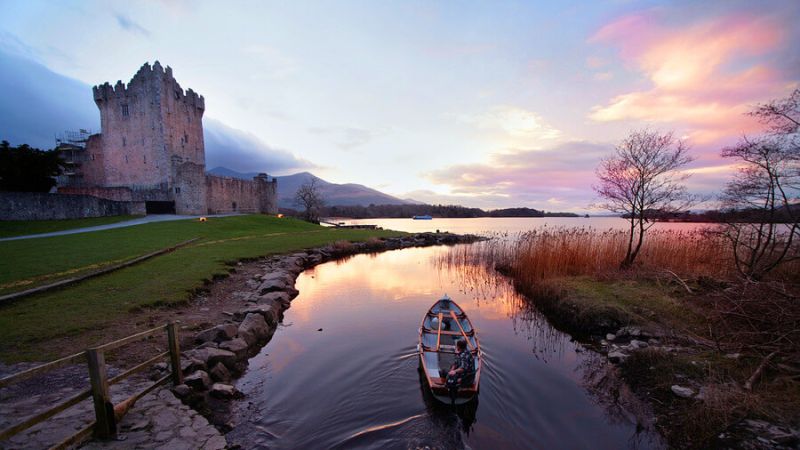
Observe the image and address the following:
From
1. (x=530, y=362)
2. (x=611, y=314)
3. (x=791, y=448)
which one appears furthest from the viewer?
(x=611, y=314)

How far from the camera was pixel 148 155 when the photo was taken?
43344 mm

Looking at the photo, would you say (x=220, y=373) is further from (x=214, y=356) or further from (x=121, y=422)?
(x=121, y=422)

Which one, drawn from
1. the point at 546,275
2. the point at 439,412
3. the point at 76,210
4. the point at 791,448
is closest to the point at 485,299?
the point at 546,275

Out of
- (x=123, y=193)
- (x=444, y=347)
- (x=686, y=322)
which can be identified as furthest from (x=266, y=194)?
(x=686, y=322)

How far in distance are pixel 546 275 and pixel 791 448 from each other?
1123 cm

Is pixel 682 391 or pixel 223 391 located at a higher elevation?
pixel 682 391

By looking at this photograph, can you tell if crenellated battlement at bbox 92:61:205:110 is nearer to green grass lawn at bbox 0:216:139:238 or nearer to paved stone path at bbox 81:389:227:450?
green grass lawn at bbox 0:216:139:238

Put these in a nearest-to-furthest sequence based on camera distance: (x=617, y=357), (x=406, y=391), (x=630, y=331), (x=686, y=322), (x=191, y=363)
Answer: (x=191, y=363), (x=406, y=391), (x=617, y=357), (x=686, y=322), (x=630, y=331)

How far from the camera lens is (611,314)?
34.6 feet

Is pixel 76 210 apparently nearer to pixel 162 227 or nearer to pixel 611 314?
pixel 162 227

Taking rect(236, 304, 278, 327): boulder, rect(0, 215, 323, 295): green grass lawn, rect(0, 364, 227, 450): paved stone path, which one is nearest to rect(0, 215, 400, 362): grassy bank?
rect(0, 215, 323, 295): green grass lawn

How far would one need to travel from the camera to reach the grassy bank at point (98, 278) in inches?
311

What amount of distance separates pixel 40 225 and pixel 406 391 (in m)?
33.9

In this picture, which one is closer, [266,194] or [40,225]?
[40,225]
